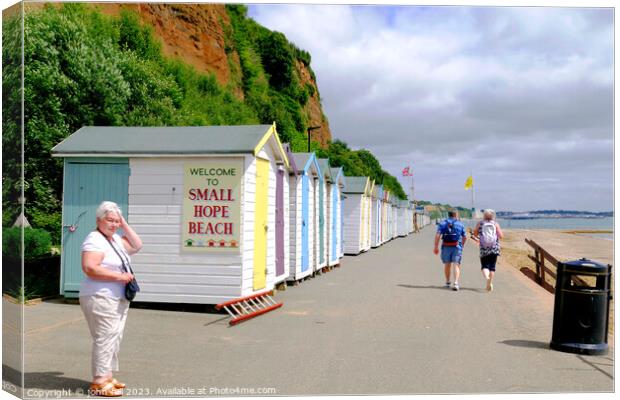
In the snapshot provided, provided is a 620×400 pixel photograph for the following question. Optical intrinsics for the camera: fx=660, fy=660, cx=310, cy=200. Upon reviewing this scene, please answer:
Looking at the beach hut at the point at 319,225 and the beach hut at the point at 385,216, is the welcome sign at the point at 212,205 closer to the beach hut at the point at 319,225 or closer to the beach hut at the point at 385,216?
the beach hut at the point at 319,225

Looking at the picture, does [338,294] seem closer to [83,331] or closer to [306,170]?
[306,170]

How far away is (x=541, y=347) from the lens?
834 centimetres

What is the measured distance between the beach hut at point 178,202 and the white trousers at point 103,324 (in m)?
5.02

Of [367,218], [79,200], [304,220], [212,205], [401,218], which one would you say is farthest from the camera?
[401,218]

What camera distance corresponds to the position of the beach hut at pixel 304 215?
1575 cm

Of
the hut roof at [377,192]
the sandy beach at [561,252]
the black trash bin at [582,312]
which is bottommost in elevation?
the sandy beach at [561,252]

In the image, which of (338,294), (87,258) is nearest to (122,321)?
(87,258)

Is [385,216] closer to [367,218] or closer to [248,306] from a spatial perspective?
[367,218]

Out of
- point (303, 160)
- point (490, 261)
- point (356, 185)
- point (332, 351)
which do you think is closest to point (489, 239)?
point (490, 261)

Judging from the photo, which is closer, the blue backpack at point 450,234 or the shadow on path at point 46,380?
the shadow on path at point 46,380

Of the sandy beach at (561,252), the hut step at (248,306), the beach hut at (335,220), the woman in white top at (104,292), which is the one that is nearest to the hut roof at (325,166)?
the beach hut at (335,220)

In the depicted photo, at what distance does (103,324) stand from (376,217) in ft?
95.1

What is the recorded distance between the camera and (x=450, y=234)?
14.8 meters

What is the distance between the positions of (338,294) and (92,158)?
5626 millimetres
